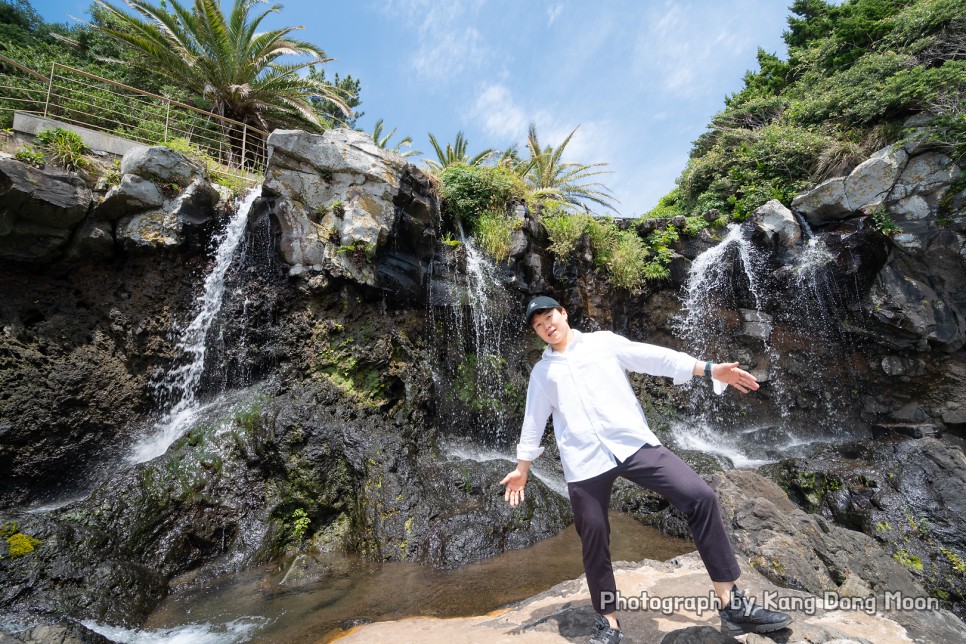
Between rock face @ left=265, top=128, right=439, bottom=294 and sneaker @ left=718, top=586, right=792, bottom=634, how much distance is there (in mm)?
6641

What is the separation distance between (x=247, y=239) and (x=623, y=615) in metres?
7.90

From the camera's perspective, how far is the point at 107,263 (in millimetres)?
7461

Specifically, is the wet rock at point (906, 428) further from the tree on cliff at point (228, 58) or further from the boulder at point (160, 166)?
the tree on cliff at point (228, 58)

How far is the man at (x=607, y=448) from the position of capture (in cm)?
225

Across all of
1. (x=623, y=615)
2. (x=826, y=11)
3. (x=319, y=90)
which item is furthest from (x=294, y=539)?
(x=826, y=11)

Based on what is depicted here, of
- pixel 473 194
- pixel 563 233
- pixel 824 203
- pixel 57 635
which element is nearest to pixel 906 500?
pixel 563 233

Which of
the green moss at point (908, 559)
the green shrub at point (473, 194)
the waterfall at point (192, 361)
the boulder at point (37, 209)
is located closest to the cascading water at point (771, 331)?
the green moss at point (908, 559)

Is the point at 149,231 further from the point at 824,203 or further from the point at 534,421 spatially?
the point at 824,203

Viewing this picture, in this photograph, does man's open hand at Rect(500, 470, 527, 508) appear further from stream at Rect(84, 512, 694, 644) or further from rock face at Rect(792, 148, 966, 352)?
rock face at Rect(792, 148, 966, 352)

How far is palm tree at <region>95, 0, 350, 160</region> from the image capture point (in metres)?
13.1

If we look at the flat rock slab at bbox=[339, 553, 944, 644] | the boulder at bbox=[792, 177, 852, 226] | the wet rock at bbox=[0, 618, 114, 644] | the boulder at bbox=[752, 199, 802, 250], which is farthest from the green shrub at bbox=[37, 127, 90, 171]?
the boulder at bbox=[792, 177, 852, 226]

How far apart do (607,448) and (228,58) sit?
17.0 meters

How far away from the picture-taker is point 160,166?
7570mm

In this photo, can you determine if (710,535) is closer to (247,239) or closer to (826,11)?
(247,239)
